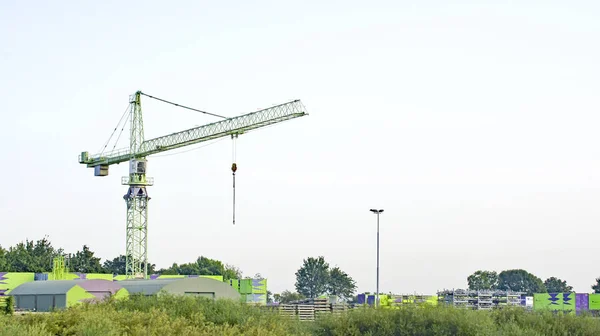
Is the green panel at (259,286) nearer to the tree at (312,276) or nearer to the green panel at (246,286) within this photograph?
the green panel at (246,286)

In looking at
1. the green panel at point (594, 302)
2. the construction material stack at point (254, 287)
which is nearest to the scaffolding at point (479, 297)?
the green panel at point (594, 302)

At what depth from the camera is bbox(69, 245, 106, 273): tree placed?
5207 inches

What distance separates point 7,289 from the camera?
270 ft

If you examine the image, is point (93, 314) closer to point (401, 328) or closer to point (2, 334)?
point (2, 334)

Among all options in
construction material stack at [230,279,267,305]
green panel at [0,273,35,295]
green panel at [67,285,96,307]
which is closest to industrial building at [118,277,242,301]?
green panel at [67,285,96,307]

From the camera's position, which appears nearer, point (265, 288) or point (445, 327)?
point (445, 327)

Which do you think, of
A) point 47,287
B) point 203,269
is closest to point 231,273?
point 203,269

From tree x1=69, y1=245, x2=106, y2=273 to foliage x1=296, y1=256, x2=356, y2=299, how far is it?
141 ft

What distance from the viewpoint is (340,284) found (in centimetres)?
16138

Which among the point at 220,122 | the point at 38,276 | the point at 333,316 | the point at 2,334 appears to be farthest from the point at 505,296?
the point at 2,334

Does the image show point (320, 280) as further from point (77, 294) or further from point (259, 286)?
point (77, 294)

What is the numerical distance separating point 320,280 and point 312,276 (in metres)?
1.87

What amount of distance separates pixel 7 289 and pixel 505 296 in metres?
54.8

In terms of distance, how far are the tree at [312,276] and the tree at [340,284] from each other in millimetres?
992
